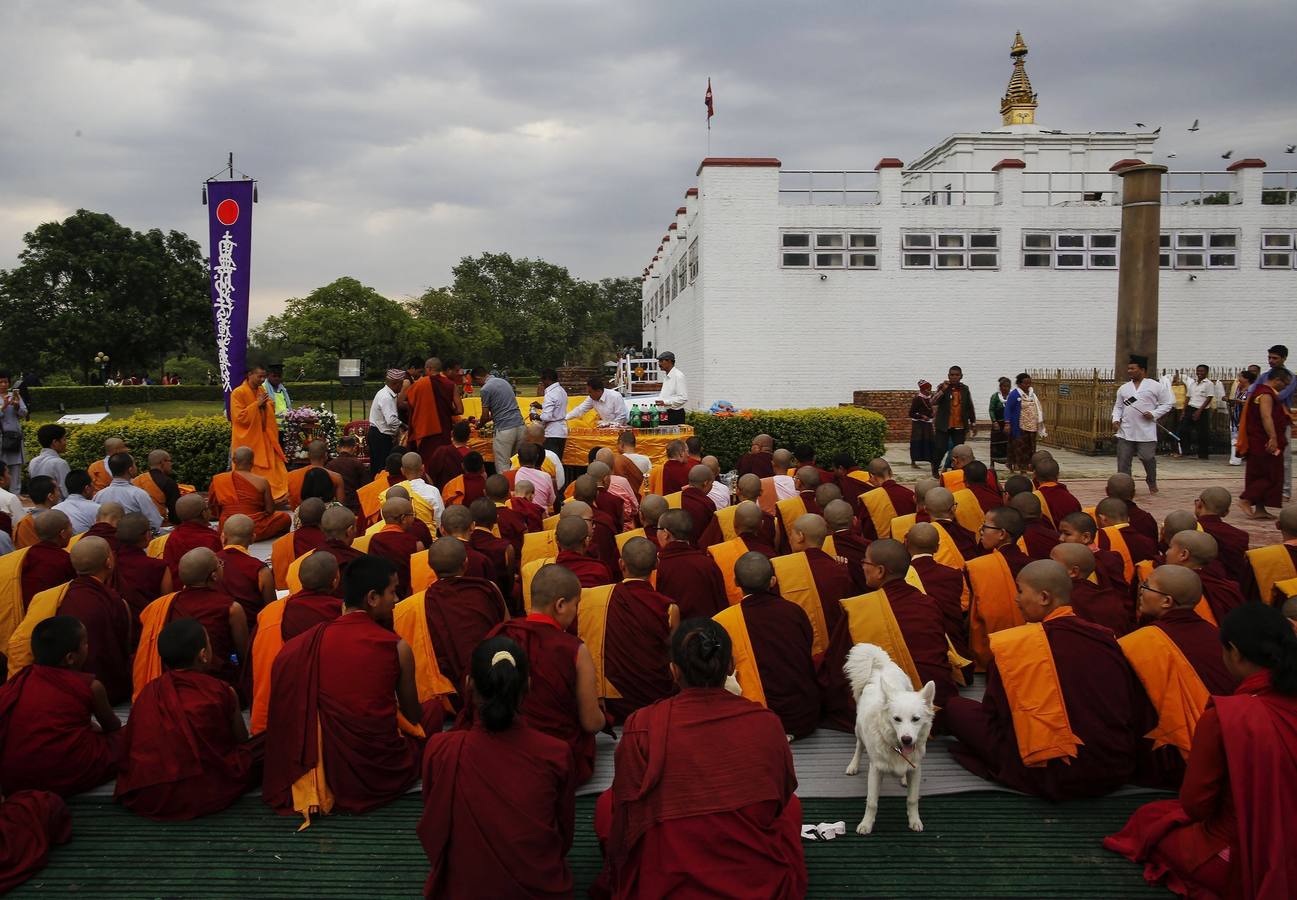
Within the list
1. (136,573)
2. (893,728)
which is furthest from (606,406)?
(893,728)

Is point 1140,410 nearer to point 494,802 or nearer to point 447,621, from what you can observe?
point 447,621

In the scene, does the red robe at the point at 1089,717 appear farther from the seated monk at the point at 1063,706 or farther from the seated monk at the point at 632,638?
the seated monk at the point at 632,638

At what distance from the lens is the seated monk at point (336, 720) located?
4090mm

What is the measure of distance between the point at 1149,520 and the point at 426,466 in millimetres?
7427

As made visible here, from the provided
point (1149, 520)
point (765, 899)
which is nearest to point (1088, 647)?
point (765, 899)

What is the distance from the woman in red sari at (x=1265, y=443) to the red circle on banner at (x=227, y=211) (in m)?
12.8

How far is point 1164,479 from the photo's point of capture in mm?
13445

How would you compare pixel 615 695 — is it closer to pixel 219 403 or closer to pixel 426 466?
pixel 426 466

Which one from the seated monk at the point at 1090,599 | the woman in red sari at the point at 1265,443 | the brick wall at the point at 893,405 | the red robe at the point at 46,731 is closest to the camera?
the red robe at the point at 46,731

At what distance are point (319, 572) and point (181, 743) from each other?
107 centimetres

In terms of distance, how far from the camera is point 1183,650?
4.15 metres

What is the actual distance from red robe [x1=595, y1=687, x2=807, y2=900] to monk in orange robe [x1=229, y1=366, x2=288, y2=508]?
8622mm

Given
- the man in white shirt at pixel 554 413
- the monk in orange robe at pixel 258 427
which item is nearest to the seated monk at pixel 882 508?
the man in white shirt at pixel 554 413

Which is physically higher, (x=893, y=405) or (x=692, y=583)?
(x=893, y=405)
